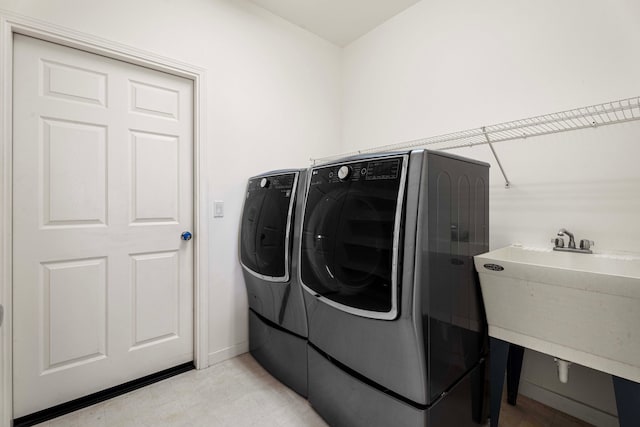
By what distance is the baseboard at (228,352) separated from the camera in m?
2.04

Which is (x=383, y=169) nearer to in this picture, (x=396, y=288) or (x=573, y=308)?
(x=396, y=288)

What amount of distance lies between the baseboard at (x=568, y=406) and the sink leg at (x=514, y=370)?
0.13 metres

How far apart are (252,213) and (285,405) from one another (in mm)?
1203

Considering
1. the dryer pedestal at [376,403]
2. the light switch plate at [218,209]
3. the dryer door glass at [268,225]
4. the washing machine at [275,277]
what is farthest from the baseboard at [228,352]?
the light switch plate at [218,209]

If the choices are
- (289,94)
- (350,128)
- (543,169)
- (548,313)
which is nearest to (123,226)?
(289,94)

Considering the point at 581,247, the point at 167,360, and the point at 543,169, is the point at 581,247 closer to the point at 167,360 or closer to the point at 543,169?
the point at 543,169

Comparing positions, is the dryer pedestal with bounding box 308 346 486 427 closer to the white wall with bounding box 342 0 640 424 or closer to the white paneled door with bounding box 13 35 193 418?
the white wall with bounding box 342 0 640 424

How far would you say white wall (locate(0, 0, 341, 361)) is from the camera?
1.73 meters

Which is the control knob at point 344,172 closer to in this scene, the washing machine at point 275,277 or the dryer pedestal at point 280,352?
the washing machine at point 275,277

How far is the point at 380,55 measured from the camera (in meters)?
2.50

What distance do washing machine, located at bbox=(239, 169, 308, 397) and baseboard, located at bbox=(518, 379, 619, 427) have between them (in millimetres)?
1360

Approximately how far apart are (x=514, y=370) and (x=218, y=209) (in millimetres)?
2148

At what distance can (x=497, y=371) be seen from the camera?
1.35 m

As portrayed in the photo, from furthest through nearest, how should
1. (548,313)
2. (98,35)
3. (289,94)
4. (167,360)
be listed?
1. (289,94)
2. (167,360)
3. (98,35)
4. (548,313)
